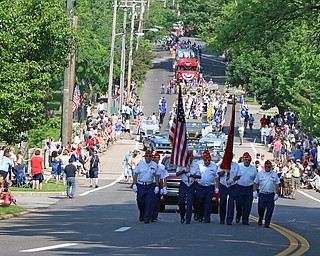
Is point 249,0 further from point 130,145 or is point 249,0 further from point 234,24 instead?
point 130,145

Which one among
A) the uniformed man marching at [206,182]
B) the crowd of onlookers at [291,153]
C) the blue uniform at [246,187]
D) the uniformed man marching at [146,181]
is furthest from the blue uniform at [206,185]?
the crowd of onlookers at [291,153]

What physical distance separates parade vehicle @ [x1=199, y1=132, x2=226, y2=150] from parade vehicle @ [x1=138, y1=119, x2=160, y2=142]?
20.0 feet

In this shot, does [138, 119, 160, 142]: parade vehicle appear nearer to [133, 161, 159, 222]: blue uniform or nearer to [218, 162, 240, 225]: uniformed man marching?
[218, 162, 240, 225]: uniformed man marching

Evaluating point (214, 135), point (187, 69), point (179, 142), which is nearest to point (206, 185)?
point (179, 142)

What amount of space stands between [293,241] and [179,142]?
5.28m

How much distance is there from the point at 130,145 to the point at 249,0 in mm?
37649

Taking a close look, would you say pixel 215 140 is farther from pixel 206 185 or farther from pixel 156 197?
pixel 156 197

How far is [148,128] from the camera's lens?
66375mm

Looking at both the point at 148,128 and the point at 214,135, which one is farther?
the point at 148,128

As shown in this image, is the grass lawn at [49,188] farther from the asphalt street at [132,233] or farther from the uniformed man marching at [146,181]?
the uniformed man marching at [146,181]

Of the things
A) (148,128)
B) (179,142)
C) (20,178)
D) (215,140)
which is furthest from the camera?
(148,128)

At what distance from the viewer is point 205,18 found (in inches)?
5910

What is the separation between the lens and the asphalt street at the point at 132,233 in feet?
60.1

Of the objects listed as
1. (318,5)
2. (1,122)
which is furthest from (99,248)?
(318,5)
